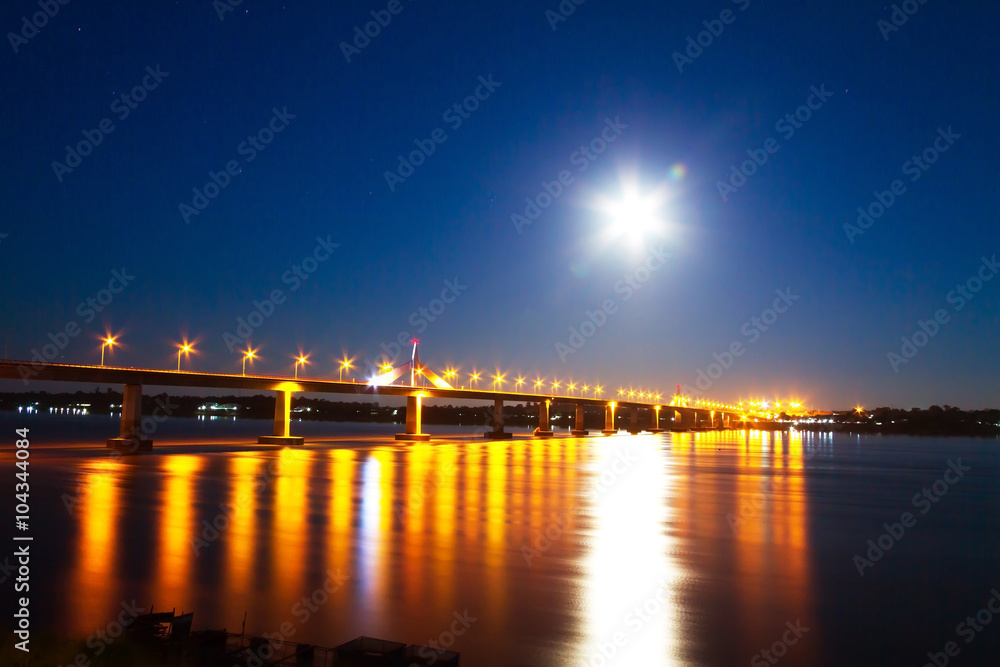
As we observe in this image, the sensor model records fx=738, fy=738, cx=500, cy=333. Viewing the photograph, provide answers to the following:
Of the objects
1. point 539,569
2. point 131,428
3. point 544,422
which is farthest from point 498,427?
point 539,569

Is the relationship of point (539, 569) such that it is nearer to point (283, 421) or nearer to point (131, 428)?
point (131, 428)

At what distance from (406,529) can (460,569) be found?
→ 217 inches

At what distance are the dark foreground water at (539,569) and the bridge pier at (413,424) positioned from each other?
Answer: 210 ft

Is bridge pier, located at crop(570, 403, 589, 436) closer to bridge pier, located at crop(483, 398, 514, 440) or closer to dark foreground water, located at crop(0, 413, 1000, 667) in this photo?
bridge pier, located at crop(483, 398, 514, 440)

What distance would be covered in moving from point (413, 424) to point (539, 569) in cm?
8622

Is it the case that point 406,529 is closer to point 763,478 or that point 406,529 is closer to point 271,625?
point 271,625

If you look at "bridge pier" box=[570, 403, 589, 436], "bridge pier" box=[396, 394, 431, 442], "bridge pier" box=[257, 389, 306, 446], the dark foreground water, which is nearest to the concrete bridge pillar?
"bridge pier" box=[570, 403, 589, 436]

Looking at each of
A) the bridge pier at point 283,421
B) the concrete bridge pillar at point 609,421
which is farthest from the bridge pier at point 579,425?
the bridge pier at point 283,421

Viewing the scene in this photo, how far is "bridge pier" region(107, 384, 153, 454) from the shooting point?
193 ft

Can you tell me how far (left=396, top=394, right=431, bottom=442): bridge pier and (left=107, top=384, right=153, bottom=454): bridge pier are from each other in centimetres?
3641

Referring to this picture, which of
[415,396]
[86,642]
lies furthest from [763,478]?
[415,396]

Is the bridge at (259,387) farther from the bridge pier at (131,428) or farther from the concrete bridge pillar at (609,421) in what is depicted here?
the concrete bridge pillar at (609,421)

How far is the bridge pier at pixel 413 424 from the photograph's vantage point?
3767 inches

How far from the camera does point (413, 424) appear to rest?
99938mm
